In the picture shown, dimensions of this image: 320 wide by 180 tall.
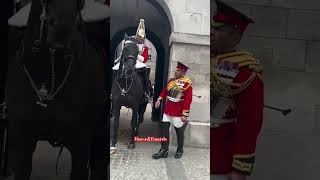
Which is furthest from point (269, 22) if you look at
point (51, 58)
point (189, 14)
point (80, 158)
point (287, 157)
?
point (80, 158)

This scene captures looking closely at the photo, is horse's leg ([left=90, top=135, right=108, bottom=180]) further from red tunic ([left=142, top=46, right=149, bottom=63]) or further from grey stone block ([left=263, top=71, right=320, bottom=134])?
grey stone block ([left=263, top=71, right=320, bottom=134])

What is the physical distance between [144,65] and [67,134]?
71 cm

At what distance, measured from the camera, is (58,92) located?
2305mm

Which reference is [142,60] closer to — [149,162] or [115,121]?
[115,121]

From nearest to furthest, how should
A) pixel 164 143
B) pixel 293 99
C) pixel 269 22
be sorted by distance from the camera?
pixel 164 143 → pixel 269 22 → pixel 293 99

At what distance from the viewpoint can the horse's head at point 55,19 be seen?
84.4 inches

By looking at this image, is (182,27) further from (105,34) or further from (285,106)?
(285,106)

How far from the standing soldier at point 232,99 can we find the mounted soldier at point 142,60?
39 cm

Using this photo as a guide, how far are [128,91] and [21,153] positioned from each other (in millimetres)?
866

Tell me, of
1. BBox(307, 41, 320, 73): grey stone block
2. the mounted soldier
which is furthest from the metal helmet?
BBox(307, 41, 320, 73): grey stone block

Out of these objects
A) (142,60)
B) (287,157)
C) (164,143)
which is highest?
(142,60)

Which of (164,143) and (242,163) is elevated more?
(164,143)

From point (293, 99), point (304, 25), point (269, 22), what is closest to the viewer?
point (269, 22)

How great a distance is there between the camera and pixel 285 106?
9.18ft
